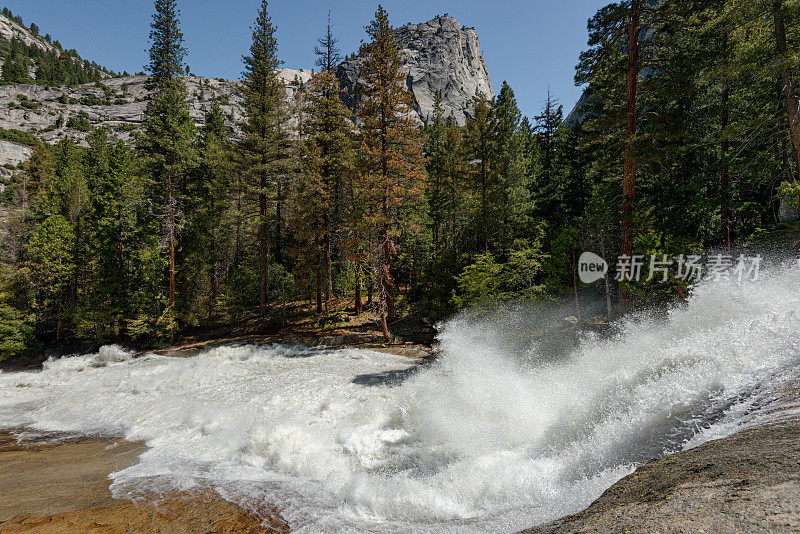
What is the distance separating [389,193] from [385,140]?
2632 millimetres

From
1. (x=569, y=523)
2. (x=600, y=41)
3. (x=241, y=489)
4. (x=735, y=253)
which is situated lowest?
(x=241, y=489)

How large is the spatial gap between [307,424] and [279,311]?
17.2 m

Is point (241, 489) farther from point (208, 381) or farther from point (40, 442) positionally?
point (208, 381)

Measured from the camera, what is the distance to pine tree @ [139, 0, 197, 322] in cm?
2009

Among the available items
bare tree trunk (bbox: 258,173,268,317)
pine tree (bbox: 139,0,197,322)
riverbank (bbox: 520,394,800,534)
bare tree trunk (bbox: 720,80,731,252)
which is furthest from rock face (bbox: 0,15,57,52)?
riverbank (bbox: 520,394,800,534)

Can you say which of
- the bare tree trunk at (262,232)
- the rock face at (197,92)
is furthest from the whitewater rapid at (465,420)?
the rock face at (197,92)

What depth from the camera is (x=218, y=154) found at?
24.7 metres

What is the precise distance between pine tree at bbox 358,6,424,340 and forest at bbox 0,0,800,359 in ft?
0.31

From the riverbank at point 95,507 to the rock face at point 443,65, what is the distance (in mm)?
128742

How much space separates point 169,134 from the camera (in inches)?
798

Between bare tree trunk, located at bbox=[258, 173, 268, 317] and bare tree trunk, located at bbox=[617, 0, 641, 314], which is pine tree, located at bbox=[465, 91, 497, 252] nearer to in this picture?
bare tree trunk, located at bbox=[617, 0, 641, 314]

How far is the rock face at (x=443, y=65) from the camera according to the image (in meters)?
136

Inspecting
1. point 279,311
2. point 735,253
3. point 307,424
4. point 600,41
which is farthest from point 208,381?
point 735,253

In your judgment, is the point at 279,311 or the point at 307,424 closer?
the point at 307,424
